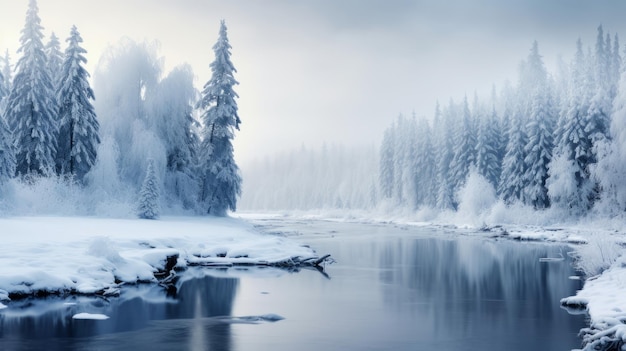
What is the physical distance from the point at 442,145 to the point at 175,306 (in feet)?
238

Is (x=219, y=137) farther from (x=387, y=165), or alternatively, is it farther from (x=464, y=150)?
(x=387, y=165)

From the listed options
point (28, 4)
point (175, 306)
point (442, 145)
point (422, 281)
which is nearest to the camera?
point (175, 306)

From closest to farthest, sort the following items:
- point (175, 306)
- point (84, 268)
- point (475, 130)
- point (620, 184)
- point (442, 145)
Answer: point (175, 306) < point (84, 268) < point (620, 184) < point (475, 130) < point (442, 145)

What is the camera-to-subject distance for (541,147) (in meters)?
60.4

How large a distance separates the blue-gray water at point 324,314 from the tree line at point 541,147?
2470cm

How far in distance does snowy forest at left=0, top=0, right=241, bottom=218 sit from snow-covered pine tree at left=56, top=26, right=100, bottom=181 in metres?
0.07

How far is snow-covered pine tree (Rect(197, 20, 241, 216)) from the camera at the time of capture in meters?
47.1

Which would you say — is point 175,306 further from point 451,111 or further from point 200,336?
point 451,111

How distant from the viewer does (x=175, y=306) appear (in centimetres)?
1838

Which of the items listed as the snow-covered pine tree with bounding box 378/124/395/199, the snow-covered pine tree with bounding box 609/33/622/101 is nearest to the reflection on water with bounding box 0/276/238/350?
the snow-covered pine tree with bounding box 609/33/622/101

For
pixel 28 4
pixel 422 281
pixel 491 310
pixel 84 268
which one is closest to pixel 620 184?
pixel 422 281

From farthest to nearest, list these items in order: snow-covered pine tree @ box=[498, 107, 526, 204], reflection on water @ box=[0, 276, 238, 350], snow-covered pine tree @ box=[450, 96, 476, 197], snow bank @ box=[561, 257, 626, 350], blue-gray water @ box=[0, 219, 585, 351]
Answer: snow-covered pine tree @ box=[450, 96, 476, 197]
snow-covered pine tree @ box=[498, 107, 526, 204]
blue-gray water @ box=[0, 219, 585, 351]
reflection on water @ box=[0, 276, 238, 350]
snow bank @ box=[561, 257, 626, 350]

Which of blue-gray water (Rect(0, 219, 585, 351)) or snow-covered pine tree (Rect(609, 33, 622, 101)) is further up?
snow-covered pine tree (Rect(609, 33, 622, 101))

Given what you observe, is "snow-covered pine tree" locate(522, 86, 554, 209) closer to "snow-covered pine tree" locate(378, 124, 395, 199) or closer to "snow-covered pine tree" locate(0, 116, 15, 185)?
"snow-covered pine tree" locate(378, 124, 395, 199)
